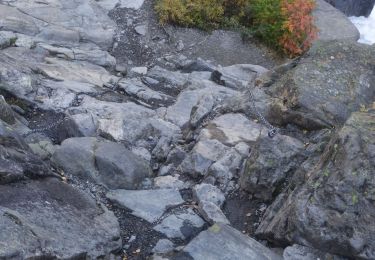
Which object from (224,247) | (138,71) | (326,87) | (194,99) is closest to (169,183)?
(224,247)

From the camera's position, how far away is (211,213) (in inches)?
245

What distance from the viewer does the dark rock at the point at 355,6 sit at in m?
16.2

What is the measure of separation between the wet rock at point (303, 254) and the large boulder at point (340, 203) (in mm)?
48

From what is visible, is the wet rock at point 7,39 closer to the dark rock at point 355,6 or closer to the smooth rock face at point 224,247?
the smooth rock face at point 224,247

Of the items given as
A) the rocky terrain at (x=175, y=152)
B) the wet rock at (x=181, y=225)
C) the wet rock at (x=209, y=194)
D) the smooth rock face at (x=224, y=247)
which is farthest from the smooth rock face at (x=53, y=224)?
the wet rock at (x=209, y=194)

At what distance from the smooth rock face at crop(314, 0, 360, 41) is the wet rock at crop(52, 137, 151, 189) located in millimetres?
7301

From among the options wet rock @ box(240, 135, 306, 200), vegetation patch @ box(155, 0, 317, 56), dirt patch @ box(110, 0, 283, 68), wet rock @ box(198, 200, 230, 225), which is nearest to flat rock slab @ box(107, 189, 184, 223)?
wet rock @ box(198, 200, 230, 225)

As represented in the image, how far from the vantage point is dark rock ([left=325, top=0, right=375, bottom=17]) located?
1617cm

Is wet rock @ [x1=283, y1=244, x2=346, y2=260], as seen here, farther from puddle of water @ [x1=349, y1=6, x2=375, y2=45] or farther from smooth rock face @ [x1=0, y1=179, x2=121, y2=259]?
puddle of water @ [x1=349, y1=6, x2=375, y2=45]

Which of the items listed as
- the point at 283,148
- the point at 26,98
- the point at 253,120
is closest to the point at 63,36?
the point at 26,98

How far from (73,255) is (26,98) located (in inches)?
156

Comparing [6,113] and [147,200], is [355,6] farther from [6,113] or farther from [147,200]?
[6,113]

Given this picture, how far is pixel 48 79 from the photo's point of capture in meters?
9.20

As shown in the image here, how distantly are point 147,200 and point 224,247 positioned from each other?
5.30ft
